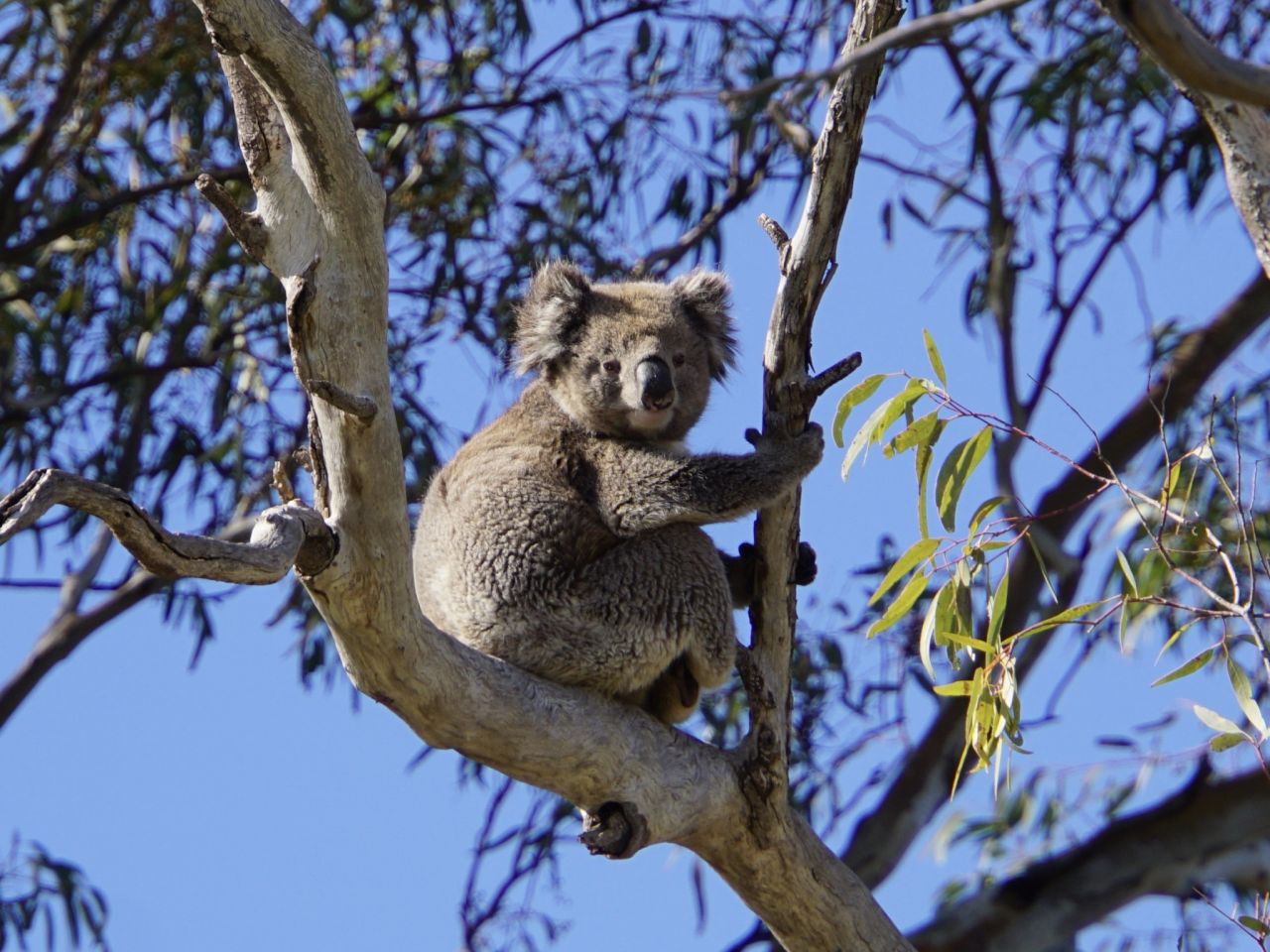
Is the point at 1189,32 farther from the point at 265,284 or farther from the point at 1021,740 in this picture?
the point at 265,284

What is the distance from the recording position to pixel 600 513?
355cm

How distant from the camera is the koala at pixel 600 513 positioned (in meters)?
3.29

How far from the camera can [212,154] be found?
244 inches

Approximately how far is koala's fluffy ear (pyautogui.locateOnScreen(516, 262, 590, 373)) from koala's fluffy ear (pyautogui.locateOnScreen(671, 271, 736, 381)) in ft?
0.83

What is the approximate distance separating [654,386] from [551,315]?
40 cm

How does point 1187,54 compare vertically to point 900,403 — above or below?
below

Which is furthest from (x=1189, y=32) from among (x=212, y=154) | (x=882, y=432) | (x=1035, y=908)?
(x=212, y=154)

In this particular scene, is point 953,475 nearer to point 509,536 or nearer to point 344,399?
point 509,536

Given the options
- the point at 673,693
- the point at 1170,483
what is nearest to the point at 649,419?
the point at 673,693

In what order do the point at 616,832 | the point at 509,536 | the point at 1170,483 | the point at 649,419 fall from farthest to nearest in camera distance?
the point at 649,419
the point at 509,536
the point at 616,832
the point at 1170,483

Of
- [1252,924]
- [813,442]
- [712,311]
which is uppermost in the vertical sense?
[712,311]

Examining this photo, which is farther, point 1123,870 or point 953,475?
point 1123,870

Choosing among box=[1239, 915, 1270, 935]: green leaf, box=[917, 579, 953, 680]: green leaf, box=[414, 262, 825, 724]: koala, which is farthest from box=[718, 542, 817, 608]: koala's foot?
box=[1239, 915, 1270, 935]: green leaf

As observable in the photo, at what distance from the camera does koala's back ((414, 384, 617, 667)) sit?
3336 millimetres
